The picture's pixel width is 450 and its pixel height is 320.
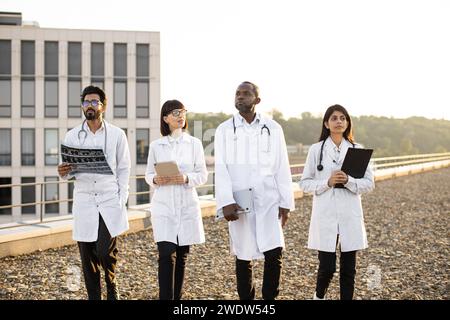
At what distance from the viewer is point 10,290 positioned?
5906 mm

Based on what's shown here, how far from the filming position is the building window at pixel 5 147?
1236 inches

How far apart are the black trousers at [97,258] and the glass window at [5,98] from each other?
29.8 meters

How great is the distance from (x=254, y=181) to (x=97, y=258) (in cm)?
155

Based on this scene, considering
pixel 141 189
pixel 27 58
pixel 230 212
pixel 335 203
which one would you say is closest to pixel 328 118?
pixel 335 203

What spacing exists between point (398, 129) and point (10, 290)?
1939 inches

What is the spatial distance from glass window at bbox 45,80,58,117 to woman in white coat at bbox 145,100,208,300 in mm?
29016

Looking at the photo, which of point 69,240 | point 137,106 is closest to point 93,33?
point 137,106

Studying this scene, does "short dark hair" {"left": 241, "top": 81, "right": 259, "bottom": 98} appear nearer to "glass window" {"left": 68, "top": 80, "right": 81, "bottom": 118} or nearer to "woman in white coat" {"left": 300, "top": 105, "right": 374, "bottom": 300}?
"woman in white coat" {"left": 300, "top": 105, "right": 374, "bottom": 300}

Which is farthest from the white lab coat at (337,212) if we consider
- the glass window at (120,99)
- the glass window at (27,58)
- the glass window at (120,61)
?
the glass window at (27,58)

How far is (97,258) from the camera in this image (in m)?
4.68

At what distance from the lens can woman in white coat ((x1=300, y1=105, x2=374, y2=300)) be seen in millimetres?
4598

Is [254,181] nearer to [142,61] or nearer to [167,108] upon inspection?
Answer: [167,108]

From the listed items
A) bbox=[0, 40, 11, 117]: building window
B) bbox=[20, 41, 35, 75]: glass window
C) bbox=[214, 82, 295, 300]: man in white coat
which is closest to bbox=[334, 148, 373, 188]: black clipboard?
bbox=[214, 82, 295, 300]: man in white coat

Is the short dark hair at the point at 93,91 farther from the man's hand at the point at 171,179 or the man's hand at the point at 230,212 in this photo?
the man's hand at the point at 230,212
